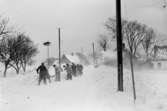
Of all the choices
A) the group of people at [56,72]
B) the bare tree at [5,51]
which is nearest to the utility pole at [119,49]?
the group of people at [56,72]

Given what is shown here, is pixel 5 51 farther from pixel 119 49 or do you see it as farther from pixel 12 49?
pixel 119 49

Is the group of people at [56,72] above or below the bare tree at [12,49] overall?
below

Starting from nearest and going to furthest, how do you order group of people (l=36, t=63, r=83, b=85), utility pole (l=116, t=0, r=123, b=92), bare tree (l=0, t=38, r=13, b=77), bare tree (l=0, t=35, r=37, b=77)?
1. utility pole (l=116, t=0, r=123, b=92)
2. group of people (l=36, t=63, r=83, b=85)
3. bare tree (l=0, t=38, r=13, b=77)
4. bare tree (l=0, t=35, r=37, b=77)

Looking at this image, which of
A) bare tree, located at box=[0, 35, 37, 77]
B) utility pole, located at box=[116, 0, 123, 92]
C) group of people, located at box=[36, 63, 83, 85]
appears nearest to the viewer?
utility pole, located at box=[116, 0, 123, 92]

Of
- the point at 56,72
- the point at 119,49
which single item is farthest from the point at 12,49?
the point at 119,49

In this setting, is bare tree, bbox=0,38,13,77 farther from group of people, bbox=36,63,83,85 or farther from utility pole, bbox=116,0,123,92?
utility pole, bbox=116,0,123,92

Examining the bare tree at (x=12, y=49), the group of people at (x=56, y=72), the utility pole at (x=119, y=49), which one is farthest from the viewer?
the bare tree at (x=12, y=49)

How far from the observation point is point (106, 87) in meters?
11.9

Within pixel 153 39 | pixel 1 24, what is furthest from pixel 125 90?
pixel 153 39

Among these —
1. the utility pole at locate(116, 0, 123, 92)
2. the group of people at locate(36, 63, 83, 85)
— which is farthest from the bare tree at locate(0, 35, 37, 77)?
the utility pole at locate(116, 0, 123, 92)

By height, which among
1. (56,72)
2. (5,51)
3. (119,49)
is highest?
(5,51)

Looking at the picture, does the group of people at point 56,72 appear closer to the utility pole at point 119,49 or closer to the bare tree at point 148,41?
the utility pole at point 119,49

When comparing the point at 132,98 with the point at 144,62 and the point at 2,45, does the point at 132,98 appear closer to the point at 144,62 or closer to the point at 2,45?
the point at 2,45

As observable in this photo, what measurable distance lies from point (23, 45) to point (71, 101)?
123ft
